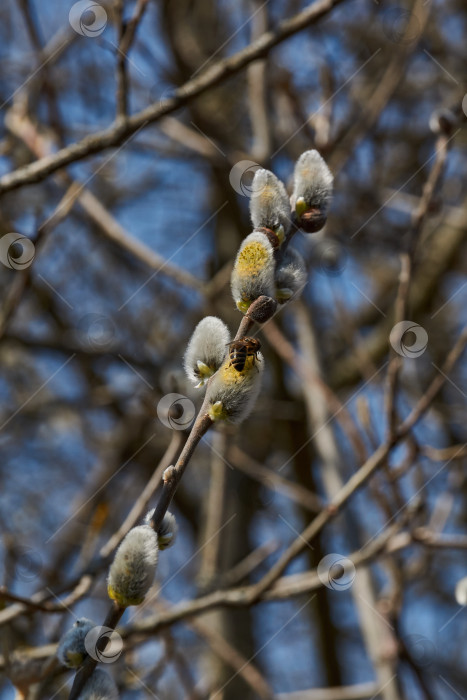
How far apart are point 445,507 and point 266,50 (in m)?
1.24

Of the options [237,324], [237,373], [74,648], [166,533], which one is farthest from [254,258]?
[237,324]

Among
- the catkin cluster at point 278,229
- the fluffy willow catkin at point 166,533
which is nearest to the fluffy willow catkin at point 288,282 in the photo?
the catkin cluster at point 278,229

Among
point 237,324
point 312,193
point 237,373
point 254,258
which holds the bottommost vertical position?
point 237,373

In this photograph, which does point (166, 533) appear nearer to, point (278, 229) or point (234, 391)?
point (234, 391)

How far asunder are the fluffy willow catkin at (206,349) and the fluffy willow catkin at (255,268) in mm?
45

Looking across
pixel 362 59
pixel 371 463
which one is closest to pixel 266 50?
pixel 371 463

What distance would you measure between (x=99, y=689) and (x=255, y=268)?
43 cm

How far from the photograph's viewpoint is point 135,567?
0.74 meters

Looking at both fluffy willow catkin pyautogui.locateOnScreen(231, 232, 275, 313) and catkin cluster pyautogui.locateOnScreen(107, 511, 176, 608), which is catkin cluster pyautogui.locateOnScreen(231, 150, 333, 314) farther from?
catkin cluster pyautogui.locateOnScreen(107, 511, 176, 608)

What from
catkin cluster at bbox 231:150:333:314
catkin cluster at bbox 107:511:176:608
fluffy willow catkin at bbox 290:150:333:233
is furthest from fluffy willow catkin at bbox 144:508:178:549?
fluffy willow catkin at bbox 290:150:333:233

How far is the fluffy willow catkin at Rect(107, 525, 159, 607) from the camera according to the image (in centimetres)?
74

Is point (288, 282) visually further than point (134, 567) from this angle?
Yes

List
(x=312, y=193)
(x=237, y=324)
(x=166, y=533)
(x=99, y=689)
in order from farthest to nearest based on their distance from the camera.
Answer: (x=237, y=324), (x=312, y=193), (x=166, y=533), (x=99, y=689)

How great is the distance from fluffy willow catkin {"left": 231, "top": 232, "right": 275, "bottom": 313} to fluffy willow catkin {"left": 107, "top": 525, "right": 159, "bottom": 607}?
0.26 m
